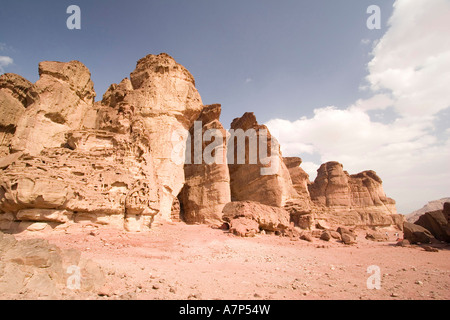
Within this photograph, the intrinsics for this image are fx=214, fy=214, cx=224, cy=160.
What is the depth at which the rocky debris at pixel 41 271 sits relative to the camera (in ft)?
10.4

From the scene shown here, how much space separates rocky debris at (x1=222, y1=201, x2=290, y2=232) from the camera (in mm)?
13734

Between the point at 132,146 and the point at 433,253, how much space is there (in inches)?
623

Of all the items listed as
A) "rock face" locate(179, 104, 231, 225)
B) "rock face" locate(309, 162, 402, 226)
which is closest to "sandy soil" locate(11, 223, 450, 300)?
"rock face" locate(179, 104, 231, 225)

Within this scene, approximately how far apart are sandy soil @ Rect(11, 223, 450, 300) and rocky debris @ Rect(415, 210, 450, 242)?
4.44 m

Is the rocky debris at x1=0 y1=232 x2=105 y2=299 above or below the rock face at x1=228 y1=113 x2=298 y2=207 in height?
below

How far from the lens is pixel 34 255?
379 centimetres

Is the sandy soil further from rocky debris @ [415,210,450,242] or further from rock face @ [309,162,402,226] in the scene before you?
rock face @ [309,162,402,226]

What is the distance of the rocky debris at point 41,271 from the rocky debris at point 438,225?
57.6 feet

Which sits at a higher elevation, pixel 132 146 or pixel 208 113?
pixel 208 113

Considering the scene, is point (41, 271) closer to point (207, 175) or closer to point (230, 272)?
point (230, 272)

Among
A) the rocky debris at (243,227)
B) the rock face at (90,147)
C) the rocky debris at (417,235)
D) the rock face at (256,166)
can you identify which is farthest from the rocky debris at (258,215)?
the rocky debris at (417,235)
